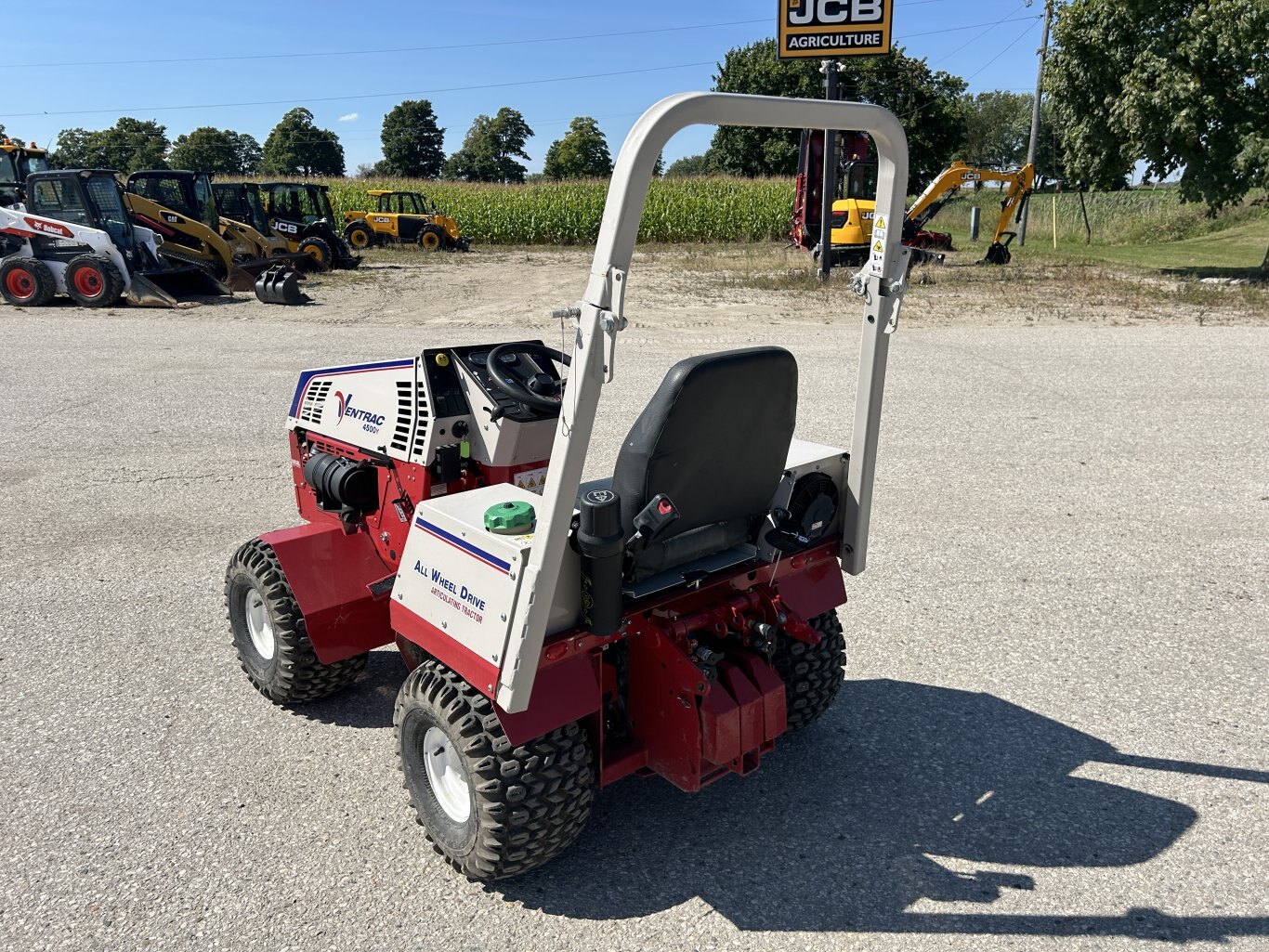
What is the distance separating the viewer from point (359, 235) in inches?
1014

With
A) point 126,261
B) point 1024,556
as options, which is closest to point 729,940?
point 1024,556

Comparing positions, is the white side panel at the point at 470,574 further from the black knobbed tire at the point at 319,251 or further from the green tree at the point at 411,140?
the green tree at the point at 411,140

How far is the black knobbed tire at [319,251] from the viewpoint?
20.2 meters

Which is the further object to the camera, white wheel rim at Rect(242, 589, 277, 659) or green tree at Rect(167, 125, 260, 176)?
green tree at Rect(167, 125, 260, 176)

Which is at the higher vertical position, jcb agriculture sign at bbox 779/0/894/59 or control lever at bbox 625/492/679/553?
jcb agriculture sign at bbox 779/0/894/59

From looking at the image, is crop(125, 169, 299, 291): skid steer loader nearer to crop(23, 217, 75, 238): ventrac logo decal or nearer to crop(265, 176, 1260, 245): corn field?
crop(23, 217, 75, 238): ventrac logo decal

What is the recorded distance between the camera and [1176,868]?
9.34ft

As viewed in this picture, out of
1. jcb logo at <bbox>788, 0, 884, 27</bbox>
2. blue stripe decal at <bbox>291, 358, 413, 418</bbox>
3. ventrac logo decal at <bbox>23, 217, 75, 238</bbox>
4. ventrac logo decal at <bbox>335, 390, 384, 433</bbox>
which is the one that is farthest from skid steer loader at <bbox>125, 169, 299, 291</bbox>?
ventrac logo decal at <bbox>335, 390, 384, 433</bbox>

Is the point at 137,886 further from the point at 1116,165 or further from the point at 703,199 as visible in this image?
the point at 703,199

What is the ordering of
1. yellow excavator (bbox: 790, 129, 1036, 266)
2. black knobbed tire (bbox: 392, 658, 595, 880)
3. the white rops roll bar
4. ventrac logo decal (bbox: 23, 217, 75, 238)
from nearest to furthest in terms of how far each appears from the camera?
1. the white rops roll bar
2. black knobbed tire (bbox: 392, 658, 595, 880)
3. ventrac logo decal (bbox: 23, 217, 75, 238)
4. yellow excavator (bbox: 790, 129, 1036, 266)

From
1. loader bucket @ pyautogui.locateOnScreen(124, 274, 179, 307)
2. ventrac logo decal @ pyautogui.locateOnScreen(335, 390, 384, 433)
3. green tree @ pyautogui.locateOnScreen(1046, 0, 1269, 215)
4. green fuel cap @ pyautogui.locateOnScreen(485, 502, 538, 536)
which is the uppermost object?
green tree @ pyautogui.locateOnScreen(1046, 0, 1269, 215)

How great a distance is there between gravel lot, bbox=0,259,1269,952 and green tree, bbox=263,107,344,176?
82843 millimetres

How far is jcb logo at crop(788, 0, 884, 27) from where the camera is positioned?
1543cm

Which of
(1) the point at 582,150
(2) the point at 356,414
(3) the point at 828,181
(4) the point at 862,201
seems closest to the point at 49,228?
(3) the point at 828,181
